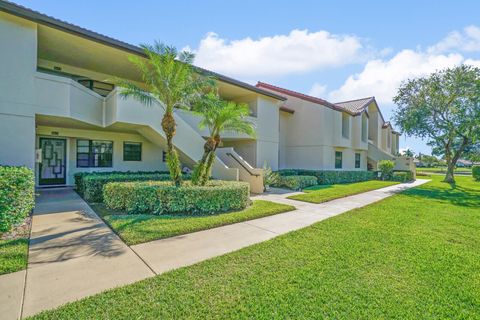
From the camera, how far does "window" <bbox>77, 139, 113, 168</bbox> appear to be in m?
13.3

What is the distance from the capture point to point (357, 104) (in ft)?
84.9

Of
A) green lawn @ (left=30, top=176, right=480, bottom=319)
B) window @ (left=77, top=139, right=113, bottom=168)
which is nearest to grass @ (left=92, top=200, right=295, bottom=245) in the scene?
green lawn @ (left=30, top=176, right=480, bottom=319)

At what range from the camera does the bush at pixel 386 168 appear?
76.5 ft

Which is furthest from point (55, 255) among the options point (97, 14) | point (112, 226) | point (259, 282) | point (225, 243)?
point (97, 14)

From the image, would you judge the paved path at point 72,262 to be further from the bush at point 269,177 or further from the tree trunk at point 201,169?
the bush at point 269,177

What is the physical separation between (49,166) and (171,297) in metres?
13.1

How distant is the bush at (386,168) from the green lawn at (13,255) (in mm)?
26208

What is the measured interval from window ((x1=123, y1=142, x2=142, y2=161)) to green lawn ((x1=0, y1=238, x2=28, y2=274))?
9.87 m

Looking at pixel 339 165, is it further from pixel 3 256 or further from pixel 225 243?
pixel 3 256

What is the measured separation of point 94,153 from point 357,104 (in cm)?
2505

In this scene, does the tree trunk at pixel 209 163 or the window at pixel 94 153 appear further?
the window at pixel 94 153

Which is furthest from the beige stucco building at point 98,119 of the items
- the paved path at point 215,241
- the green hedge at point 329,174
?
the paved path at point 215,241

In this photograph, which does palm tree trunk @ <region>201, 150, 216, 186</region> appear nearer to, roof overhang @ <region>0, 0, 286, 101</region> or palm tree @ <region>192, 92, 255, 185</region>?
palm tree @ <region>192, 92, 255, 185</region>

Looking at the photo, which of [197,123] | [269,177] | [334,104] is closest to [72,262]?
[197,123]
